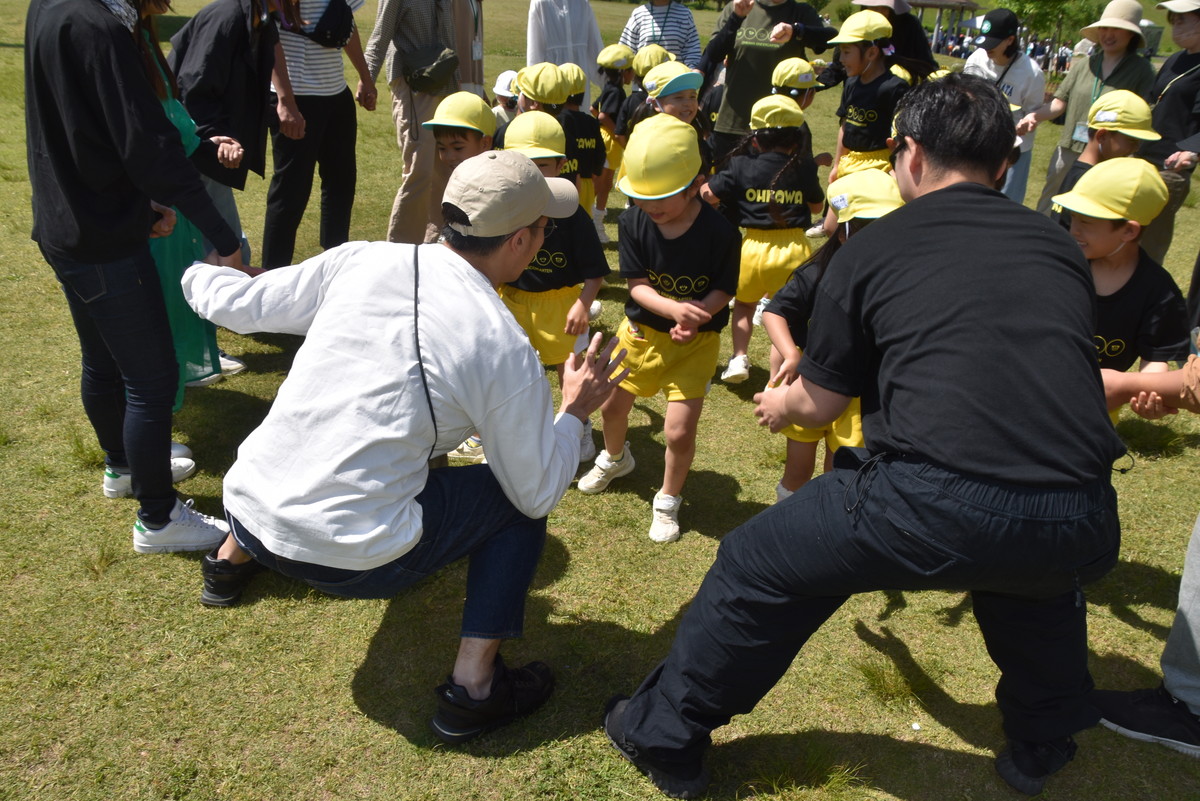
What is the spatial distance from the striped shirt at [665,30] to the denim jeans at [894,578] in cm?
610

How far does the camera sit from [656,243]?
3498mm

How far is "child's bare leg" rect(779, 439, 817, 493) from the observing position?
3381 millimetres

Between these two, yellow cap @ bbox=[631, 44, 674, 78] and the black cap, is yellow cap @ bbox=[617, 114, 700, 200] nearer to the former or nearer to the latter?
yellow cap @ bbox=[631, 44, 674, 78]

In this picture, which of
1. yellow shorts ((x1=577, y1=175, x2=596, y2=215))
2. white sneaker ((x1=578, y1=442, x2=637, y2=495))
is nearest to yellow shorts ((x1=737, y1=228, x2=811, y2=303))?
white sneaker ((x1=578, y1=442, x2=637, y2=495))

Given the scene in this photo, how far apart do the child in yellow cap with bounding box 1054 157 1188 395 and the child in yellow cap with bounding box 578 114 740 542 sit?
125cm

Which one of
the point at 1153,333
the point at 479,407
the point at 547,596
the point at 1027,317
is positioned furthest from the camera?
the point at 547,596

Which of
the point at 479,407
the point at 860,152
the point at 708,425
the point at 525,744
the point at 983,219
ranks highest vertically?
the point at 983,219

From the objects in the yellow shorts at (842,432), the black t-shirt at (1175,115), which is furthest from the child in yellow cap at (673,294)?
A: the black t-shirt at (1175,115)

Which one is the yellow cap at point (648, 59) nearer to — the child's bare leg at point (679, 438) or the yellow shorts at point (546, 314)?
the yellow shorts at point (546, 314)

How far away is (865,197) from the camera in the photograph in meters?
2.88

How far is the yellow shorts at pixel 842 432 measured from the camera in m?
3.05

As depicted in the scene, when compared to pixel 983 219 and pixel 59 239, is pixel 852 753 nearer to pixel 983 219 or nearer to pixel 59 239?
pixel 983 219

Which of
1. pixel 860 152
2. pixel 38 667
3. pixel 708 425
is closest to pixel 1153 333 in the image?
pixel 708 425

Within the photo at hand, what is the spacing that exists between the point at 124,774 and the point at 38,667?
0.57m
